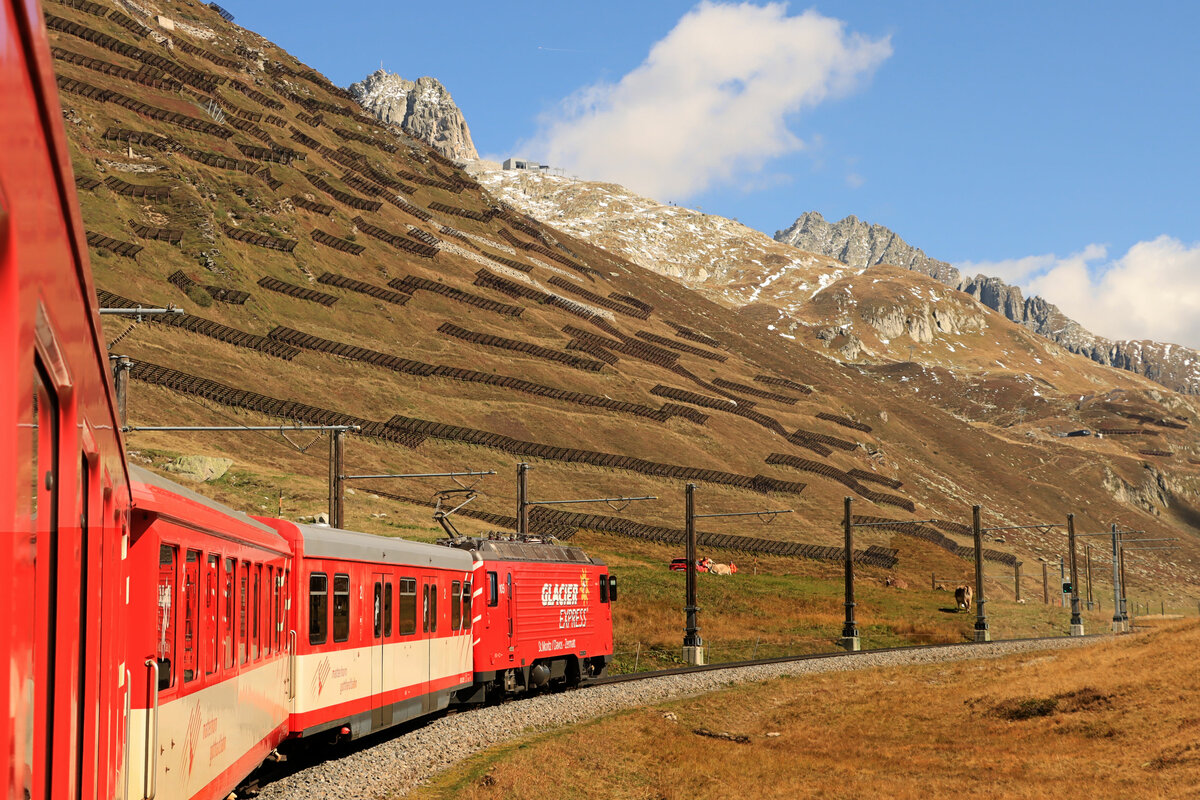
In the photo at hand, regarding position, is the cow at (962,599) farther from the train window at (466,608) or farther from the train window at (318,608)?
the train window at (318,608)

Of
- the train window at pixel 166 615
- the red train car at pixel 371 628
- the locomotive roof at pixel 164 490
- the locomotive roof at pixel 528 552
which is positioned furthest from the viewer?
the locomotive roof at pixel 528 552

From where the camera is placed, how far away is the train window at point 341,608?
60.7 ft

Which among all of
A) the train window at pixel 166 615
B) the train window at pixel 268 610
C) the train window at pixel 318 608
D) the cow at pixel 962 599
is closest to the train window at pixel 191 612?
the train window at pixel 166 615

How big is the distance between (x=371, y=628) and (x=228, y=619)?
8.62m

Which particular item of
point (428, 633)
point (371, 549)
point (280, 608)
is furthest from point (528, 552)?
point (280, 608)

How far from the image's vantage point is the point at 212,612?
35.8 ft

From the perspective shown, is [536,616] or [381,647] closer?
[381,647]

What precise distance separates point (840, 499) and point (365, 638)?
116 metres

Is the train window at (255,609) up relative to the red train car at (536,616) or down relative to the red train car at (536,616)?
up

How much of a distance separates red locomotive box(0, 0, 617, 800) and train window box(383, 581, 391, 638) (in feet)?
0.21

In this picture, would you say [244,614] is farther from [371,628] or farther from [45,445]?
[45,445]

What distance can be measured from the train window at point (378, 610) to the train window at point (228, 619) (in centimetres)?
836

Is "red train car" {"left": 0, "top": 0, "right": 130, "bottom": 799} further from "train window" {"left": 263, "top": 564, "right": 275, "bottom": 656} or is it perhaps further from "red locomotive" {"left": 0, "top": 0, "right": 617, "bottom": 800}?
"train window" {"left": 263, "top": 564, "right": 275, "bottom": 656}

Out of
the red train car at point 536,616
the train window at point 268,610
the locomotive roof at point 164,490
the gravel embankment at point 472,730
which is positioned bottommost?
the gravel embankment at point 472,730
